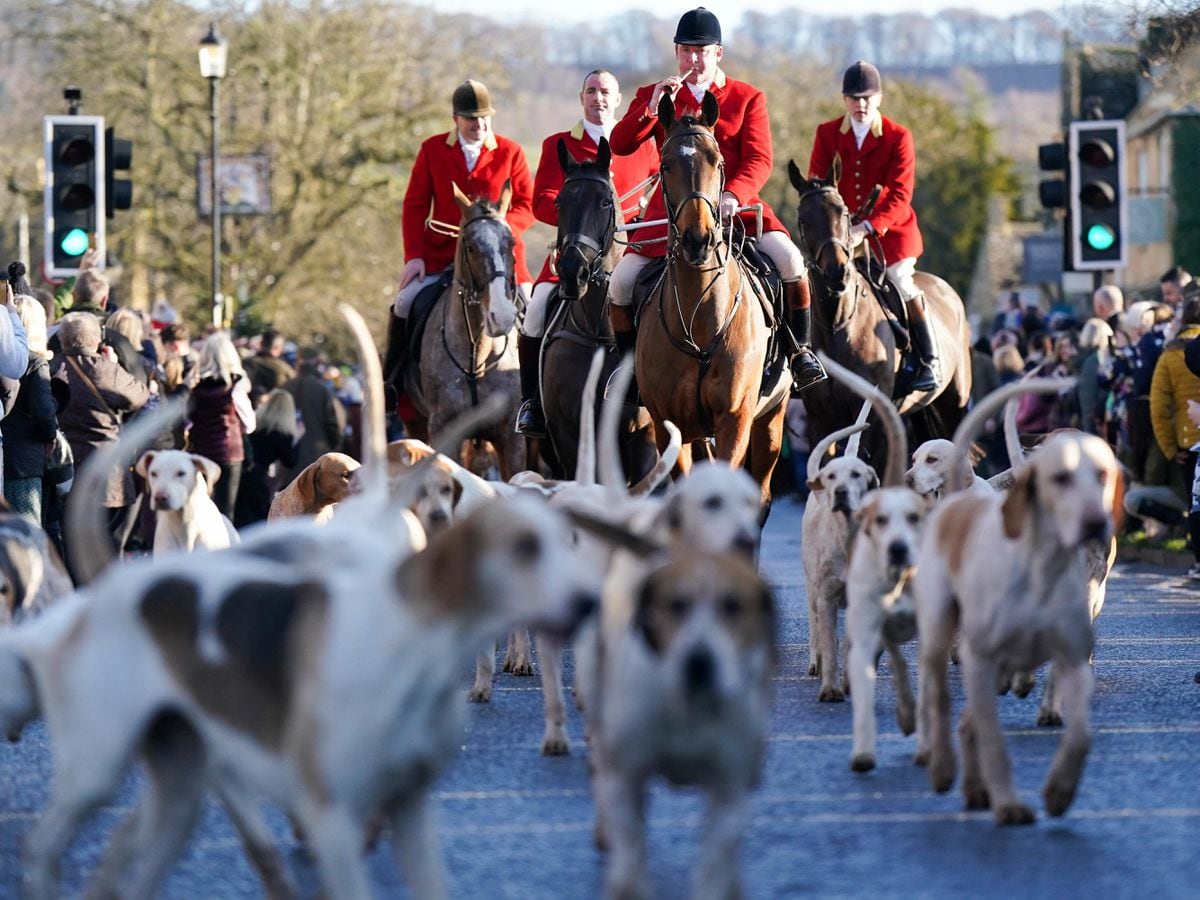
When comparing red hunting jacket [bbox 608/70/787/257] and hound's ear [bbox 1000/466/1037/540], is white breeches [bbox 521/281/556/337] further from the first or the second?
hound's ear [bbox 1000/466/1037/540]

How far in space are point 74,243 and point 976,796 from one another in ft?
48.1

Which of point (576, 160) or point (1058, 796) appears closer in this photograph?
point (1058, 796)

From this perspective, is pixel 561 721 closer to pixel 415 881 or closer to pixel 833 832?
pixel 833 832

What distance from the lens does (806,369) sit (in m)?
13.7

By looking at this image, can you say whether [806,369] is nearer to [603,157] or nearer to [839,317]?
[839,317]

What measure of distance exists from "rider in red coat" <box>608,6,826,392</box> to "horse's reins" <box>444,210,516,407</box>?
92 cm

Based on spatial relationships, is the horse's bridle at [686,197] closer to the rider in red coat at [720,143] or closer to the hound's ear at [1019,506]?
the rider in red coat at [720,143]

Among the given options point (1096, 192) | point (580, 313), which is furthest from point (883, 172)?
point (1096, 192)

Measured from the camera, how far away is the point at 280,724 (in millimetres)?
5316

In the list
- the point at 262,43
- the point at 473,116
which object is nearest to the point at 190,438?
the point at 473,116

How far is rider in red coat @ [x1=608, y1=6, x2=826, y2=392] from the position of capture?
13750 millimetres

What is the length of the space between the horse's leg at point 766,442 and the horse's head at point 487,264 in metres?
1.55

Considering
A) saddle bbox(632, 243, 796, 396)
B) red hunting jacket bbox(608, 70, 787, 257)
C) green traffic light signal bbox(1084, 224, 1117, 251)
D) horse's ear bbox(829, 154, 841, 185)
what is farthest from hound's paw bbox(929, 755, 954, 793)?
green traffic light signal bbox(1084, 224, 1117, 251)

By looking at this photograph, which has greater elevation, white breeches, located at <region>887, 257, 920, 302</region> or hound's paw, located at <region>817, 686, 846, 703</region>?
white breeches, located at <region>887, 257, 920, 302</region>
